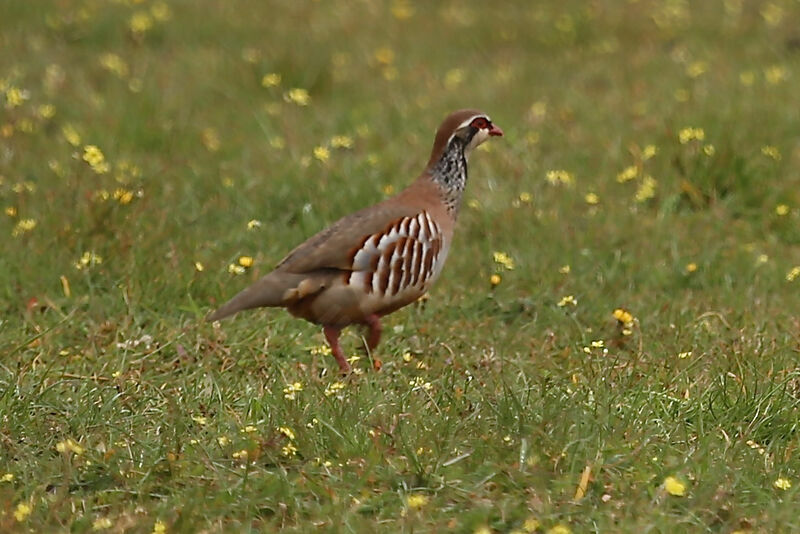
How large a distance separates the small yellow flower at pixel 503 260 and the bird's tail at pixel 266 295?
1360mm

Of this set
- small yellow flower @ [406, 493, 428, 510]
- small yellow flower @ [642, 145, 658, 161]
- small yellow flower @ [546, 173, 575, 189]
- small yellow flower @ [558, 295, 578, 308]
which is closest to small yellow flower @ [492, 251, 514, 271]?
small yellow flower @ [558, 295, 578, 308]

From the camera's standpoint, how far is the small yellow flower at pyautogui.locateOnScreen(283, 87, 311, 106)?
30.0ft

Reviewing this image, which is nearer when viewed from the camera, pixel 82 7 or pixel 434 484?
pixel 434 484

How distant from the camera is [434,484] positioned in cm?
475

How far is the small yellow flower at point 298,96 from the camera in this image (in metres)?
9.16

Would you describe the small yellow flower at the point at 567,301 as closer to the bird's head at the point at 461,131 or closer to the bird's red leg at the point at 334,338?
the bird's head at the point at 461,131

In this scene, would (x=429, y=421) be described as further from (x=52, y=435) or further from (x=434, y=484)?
(x=52, y=435)

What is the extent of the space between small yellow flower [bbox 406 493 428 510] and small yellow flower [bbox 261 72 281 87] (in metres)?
5.42

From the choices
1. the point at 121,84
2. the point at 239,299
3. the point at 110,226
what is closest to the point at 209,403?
the point at 239,299

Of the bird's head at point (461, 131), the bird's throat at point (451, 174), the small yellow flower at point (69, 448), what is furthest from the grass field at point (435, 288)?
the bird's head at point (461, 131)

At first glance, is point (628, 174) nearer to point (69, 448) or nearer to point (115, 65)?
point (115, 65)

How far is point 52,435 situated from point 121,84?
549cm

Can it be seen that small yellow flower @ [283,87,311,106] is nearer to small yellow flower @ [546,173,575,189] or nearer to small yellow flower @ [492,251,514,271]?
small yellow flower @ [546,173,575,189]

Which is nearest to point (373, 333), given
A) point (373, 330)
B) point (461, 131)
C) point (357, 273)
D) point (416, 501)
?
point (373, 330)
